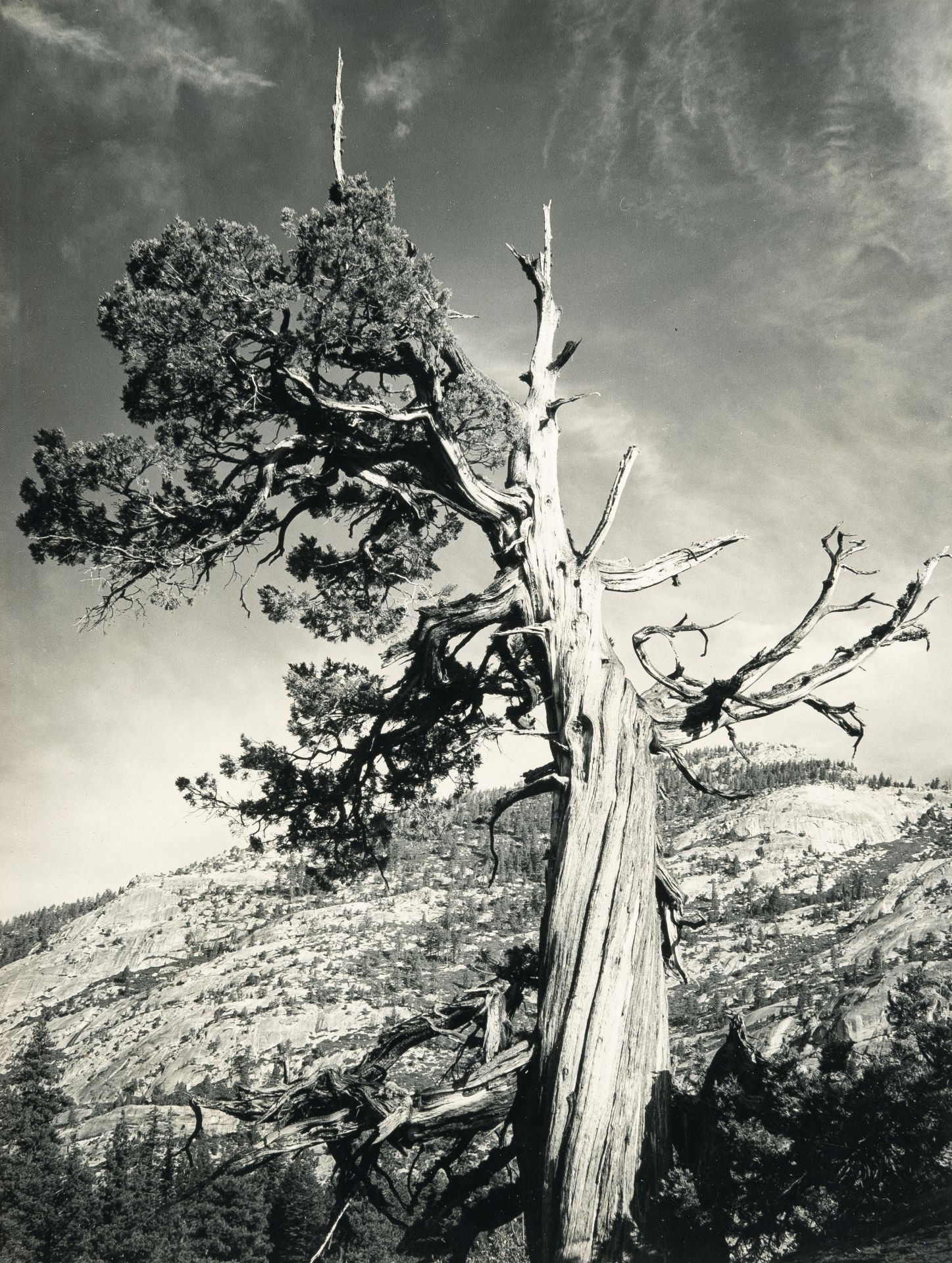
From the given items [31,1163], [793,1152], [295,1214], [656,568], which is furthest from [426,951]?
[793,1152]

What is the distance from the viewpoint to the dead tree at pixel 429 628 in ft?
14.6

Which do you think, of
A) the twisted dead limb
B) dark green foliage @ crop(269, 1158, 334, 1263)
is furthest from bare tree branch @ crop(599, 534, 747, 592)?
dark green foliage @ crop(269, 1158, 334, 1263)

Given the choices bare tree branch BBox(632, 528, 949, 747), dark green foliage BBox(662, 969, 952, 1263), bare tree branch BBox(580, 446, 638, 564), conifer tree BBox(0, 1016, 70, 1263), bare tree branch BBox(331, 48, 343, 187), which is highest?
bare tree branch BBox(331, 48, 343, 187)

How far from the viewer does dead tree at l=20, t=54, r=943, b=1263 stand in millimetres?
4461

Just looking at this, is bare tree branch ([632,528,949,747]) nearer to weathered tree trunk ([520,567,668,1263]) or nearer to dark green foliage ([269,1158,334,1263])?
weathered tree trunk ([520,567,668,1263])

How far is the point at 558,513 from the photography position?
6656 mm

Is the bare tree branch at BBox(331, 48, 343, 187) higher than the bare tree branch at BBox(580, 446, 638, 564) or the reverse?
higher

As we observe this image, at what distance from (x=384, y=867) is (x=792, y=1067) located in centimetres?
409

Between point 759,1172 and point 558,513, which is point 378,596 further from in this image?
point 759,1172

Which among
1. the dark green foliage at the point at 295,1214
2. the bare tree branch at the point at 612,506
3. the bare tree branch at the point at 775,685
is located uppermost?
the bare tree branch at the point at 612,506

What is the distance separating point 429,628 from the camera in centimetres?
566

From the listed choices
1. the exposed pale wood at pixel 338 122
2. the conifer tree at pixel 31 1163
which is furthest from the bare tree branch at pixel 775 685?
the conifer tree at pixel 31 1163

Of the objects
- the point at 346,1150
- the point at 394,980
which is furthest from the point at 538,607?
the point at 394,980

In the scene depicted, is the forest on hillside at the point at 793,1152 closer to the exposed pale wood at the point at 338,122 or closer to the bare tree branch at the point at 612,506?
the bare tree branch at the point at 612,506
